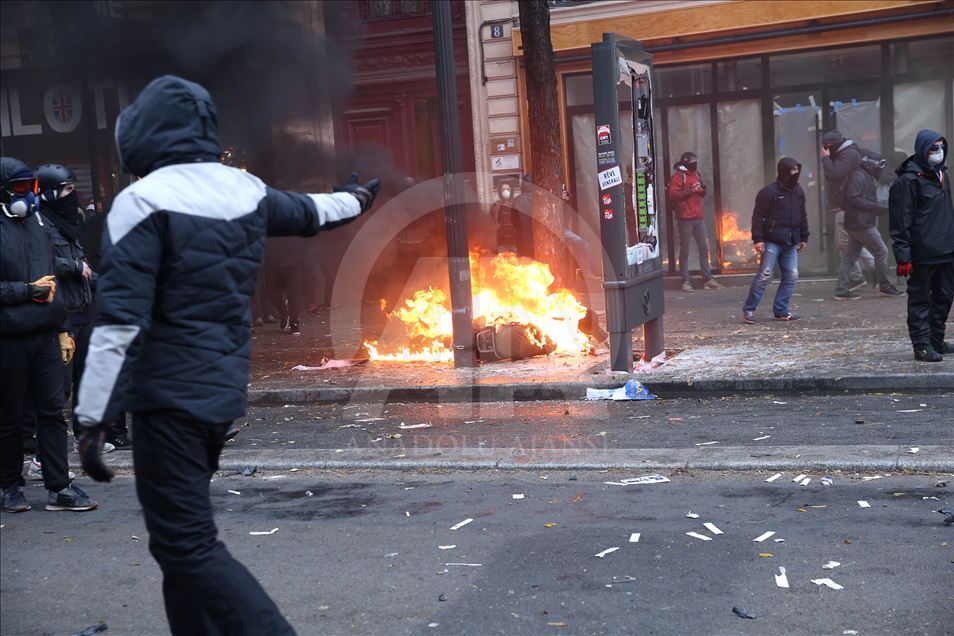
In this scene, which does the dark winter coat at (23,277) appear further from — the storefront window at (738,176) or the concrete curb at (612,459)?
the storefront window at (738,176)

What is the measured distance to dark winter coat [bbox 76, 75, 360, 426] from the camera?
312 centimetres

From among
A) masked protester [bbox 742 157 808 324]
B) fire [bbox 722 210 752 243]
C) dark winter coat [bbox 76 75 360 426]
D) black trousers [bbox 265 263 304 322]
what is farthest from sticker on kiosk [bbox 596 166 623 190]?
fire [bbox 722 210 752 243]

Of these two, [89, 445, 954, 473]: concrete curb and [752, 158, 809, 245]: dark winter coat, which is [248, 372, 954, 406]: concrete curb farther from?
[752, 158, 809, 245]: dark winter coat

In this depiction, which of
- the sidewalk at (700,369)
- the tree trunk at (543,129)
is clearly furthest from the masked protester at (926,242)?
the tree trunk at (543,129)

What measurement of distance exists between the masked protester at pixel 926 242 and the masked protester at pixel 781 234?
298cm

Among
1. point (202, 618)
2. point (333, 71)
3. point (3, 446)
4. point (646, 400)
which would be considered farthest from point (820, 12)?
point (202, 618)

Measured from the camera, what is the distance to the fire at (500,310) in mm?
10828

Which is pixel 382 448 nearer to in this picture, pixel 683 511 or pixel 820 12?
pixel 683 511

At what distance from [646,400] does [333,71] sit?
34.9 feet

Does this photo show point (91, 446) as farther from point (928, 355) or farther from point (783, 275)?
point (783, 275)

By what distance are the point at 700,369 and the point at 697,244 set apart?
7022 mm

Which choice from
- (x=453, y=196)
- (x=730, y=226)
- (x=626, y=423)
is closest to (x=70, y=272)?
(x=626, y=423)

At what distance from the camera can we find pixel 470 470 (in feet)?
21.5

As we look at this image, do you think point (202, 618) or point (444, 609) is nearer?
point (202, 618)
